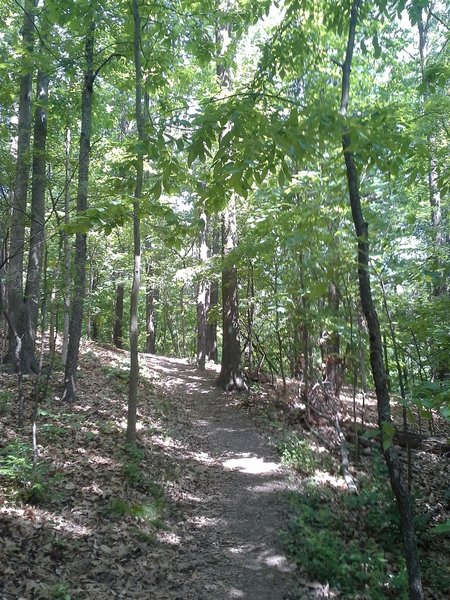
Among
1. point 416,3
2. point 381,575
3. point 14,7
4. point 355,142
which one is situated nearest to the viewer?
point 355,142

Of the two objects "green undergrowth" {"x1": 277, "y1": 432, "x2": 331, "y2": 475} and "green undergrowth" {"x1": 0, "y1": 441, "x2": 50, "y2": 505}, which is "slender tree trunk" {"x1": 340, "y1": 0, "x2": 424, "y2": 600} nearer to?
"green undergrowth" {"x1": 0, "y1": 441, "x2": 50, "y2": 505}

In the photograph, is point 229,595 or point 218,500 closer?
point 229,595

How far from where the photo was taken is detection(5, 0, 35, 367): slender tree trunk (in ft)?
28.3

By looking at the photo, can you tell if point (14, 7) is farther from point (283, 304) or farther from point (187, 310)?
point (187, 310)

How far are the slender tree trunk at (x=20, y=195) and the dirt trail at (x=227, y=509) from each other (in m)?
4.13

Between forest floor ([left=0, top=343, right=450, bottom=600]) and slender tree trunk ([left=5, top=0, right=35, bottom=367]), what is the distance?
1.37 m

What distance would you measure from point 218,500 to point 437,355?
12.6 feet

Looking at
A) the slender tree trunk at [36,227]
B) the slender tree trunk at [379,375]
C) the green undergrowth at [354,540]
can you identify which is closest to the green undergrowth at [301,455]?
the green undergrowth at [354,540]

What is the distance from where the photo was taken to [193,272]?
13.8m

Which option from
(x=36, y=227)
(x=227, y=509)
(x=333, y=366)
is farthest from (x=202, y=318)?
(x=227, y=509)

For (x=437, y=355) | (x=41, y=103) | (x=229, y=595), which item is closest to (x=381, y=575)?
(x=229, y=595)

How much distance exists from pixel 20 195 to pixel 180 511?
6.59m

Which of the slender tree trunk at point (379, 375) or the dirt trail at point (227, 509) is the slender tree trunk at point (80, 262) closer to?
the dirt trail at point (227, 509)

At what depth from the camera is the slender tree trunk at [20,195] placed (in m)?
8.62
